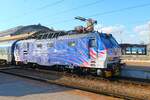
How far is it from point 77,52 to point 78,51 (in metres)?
0.13

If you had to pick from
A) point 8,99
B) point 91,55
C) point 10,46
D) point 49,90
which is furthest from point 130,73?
point 10,46

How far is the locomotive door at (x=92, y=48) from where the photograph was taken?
16.5 m

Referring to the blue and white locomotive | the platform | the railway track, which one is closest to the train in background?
the blue and white locomotive

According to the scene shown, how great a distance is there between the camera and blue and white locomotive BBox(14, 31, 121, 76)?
1623 cm

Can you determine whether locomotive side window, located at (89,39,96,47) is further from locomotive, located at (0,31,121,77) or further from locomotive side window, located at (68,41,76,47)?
locomotive side window, located at (68,41,76,47)

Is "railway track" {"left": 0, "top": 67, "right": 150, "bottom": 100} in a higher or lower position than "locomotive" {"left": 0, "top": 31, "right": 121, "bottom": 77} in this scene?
lower

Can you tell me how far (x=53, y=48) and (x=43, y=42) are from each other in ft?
5.63

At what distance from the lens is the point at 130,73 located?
1820cm

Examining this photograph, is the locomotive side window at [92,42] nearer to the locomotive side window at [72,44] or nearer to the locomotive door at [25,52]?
the locomotive side window at [72,44]

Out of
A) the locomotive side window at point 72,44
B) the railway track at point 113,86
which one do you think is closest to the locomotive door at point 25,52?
the locomotive side window at point 72,44

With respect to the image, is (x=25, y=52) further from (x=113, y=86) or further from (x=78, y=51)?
(x=113, y=86)

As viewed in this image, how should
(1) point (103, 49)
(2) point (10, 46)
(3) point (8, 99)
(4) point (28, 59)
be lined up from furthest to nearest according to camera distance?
(2) point (10, 46) → (4) point (28, 59) → (1) point (103, 49) → (3) point (8, 99)

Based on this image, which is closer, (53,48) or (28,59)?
(53,48)

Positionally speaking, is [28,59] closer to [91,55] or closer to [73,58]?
[73,58]
